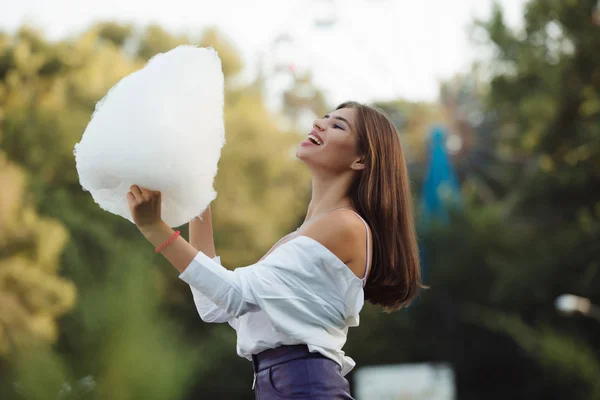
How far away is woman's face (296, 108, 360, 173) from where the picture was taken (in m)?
2.97

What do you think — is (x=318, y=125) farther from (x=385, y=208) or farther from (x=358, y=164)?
(x=385, y=208)

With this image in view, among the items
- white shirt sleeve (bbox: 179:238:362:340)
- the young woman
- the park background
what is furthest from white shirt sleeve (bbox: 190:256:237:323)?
the park background

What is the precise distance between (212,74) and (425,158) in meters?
28.4

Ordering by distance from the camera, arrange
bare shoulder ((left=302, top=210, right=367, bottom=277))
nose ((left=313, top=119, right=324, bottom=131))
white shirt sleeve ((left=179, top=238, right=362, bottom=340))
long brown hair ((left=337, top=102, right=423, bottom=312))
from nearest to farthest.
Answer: white shirt sleeve ((left=179, top=238, right=362, bottom=340))
bare shoulder ((left=302, top=210, right=367, bottom=277))
long brown hair ((left=337, top=102, right=423, bottom=312))
nose ((left=313, top=119, right=324, bottom=131))

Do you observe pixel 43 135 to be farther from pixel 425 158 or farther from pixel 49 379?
pixel 425 158

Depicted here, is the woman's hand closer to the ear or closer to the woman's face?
the woman's face

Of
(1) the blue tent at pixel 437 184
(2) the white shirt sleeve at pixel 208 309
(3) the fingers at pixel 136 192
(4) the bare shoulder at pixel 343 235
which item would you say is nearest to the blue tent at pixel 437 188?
(1) the blue tent at pixel 437 184

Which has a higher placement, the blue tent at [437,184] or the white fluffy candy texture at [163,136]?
the white fluffy candy texture at [163,136]

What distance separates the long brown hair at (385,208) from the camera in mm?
2912

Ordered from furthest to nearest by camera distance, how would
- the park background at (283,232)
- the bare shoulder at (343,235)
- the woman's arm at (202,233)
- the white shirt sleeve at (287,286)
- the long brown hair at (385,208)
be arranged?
the park background at (283,232)
the woman's arm at (202,233)
the long brown hair at (385,208)
the bare shoulder at (343,235)
the white shirt sleeve at (287,286)

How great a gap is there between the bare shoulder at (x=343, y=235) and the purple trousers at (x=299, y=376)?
304 millimetres

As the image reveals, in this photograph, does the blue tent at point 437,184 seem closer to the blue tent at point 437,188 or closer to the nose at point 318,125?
the blue tent at point 437,188

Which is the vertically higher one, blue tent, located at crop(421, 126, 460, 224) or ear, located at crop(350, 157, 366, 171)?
ear, located at crop(350, 157, 366, 171)

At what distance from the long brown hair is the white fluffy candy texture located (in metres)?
0.49
